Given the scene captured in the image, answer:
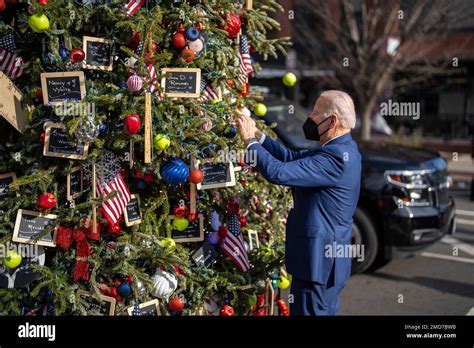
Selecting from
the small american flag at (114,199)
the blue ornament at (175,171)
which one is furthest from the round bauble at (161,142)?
the small american flag at (114,199)

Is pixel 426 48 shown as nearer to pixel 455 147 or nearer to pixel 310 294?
pixel 455 147

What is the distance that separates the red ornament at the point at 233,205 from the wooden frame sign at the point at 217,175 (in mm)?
301

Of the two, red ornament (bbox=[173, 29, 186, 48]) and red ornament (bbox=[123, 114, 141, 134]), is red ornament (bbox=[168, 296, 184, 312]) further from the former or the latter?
red ornament (bbox=[173, 29, 186, 48])

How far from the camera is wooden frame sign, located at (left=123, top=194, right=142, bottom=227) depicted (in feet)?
11.3

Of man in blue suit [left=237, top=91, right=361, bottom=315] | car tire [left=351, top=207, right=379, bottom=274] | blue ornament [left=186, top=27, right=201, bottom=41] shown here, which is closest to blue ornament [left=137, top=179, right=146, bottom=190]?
man in blue suit [left=237, top=91, right=361, bottom=315]

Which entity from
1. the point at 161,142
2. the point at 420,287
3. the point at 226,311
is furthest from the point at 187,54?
the point at 420,287

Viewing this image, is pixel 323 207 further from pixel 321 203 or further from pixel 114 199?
pixel 114 199

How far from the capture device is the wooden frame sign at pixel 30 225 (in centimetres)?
339

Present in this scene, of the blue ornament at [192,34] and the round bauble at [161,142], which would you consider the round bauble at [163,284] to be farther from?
the blue ornament at [192,34]

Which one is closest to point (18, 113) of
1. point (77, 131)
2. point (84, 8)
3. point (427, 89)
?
point (77, 131)

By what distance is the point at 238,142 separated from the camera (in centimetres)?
362

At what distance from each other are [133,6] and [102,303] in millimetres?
1876

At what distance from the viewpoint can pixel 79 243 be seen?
11.2 feet
